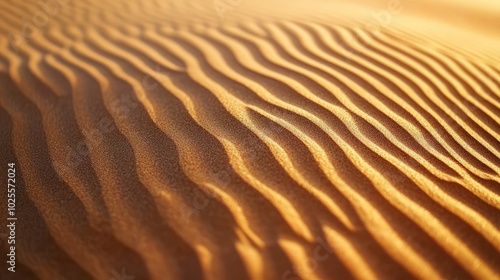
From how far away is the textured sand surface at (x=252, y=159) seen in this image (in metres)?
1.28

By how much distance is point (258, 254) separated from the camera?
1.27 meters

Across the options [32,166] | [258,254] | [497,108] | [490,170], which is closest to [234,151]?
[258,254]

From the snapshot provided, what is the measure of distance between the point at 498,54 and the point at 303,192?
2.82 meters

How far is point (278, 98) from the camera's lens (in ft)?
6.97

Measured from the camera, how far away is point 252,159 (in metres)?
1.61

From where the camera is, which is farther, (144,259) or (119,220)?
(119,220)

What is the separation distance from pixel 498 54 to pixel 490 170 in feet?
6.69

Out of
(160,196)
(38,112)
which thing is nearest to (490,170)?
(160,196)

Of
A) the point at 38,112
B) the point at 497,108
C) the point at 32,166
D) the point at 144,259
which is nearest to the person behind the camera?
the point at 144,259

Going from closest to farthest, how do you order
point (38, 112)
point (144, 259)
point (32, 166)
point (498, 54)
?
point (144, 259) → point (32, 166) → point (38, 112) → point (498, 54)

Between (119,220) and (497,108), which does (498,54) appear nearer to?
(497,108)

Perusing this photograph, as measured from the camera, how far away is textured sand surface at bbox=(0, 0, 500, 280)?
4.19 feet

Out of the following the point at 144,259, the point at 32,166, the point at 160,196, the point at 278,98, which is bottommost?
the point at 144,259

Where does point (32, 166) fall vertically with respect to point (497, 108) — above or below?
below
